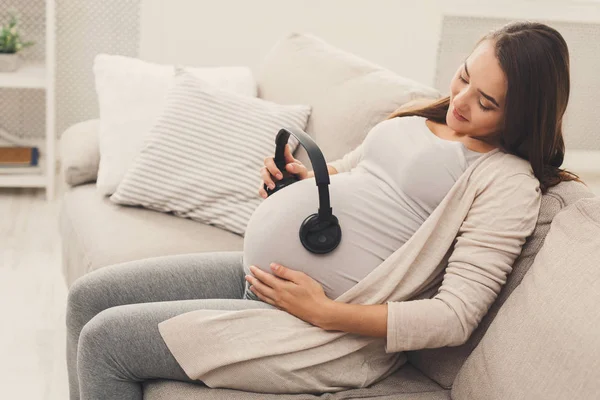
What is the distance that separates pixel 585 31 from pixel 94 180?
2.67 m

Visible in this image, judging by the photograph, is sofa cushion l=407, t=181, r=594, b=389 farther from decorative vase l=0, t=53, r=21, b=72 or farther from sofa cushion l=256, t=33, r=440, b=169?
decorative vase l=0, t=53, r=21, b=72

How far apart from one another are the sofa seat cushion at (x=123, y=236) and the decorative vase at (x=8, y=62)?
1143 mm

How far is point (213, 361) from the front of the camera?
3.68ft

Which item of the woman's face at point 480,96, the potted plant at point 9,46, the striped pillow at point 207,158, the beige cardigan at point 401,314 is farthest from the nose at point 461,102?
the potted plant at point 9,46

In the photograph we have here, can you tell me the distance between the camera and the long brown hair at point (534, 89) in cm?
116

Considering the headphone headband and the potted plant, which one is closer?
the headphone headband

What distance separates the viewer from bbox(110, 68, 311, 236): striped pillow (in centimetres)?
182

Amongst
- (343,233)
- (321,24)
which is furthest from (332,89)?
(321,24)

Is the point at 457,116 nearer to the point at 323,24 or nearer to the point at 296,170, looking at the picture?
the point at 296,170

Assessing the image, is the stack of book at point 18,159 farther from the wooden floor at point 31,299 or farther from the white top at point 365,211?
the white top at point 365,211

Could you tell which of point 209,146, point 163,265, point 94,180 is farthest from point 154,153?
point 163,265

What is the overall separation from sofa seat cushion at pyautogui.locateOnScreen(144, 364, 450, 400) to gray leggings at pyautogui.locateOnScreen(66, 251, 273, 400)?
20 mm

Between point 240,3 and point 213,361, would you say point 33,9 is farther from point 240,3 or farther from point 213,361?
point 213,361

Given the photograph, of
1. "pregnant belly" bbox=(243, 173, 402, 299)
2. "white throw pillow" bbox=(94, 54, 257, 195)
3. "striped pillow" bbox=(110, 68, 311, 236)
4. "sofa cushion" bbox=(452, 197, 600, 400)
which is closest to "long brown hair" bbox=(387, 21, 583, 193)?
"sofa cushion" bbox=(452, 197, 600, 400)
